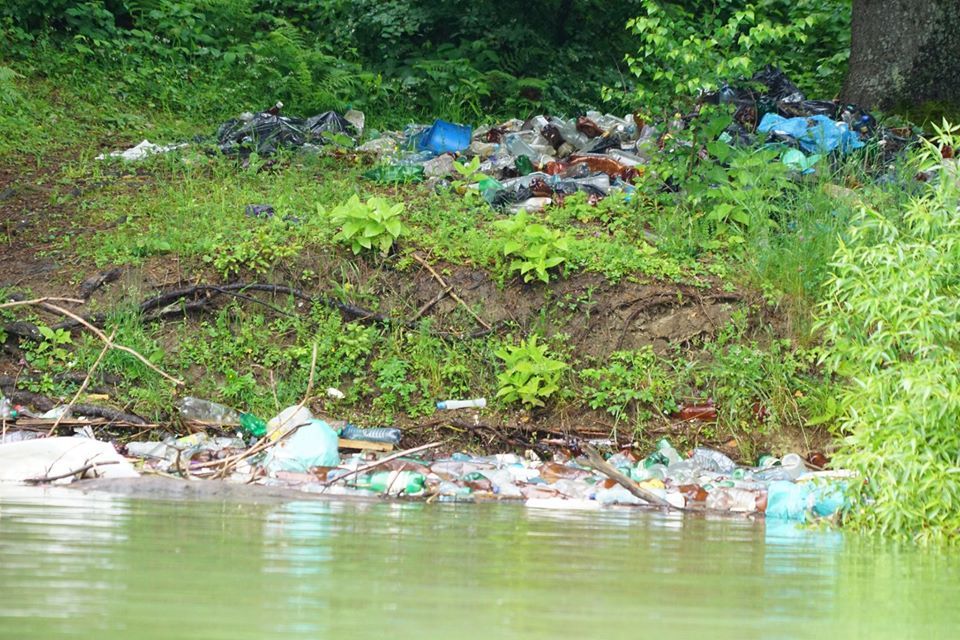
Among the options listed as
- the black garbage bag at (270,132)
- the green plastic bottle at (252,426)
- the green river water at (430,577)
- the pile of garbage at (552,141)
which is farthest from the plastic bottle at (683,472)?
the black garbage bag at (270,132)

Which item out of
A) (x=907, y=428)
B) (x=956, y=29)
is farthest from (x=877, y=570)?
(x=956, y=29)

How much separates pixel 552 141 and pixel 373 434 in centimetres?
462

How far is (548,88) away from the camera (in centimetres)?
1387

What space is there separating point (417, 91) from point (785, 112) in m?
4.60

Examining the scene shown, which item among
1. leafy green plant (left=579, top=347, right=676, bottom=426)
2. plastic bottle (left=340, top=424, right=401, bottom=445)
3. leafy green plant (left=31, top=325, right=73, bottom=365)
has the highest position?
leafy green plant (left=31, top=325, right=73, bottom=365)

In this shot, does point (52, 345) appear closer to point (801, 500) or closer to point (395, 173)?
point (395, 173)

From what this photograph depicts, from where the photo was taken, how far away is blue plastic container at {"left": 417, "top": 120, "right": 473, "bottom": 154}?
1108 centimetres

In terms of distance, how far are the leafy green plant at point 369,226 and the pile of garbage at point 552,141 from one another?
1414 millimetres

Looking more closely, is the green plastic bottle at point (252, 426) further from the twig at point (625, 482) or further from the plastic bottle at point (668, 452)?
the plastic bottle at point (668, 452)

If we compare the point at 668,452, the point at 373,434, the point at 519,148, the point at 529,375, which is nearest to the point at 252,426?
the point at 373,434

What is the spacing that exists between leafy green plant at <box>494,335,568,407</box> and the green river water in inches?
89.6

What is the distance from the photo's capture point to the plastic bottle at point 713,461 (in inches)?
279

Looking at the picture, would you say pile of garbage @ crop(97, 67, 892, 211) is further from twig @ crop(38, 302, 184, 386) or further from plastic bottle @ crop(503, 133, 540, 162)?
twig @ crop(38, 302, 184, 386)

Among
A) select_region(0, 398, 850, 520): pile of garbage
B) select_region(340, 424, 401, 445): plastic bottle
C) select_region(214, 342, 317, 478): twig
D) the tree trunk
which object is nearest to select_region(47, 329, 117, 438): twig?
select_region(0, 398, 850, 520): pile of garbage
